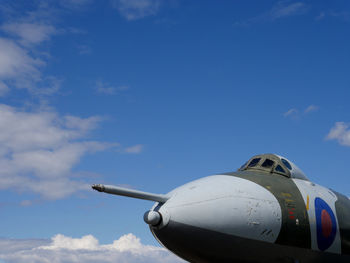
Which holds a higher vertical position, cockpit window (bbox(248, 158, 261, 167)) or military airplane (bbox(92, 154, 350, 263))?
cockpit window (bbox(248, 158, 261, 167))

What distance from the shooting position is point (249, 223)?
9.18 meters

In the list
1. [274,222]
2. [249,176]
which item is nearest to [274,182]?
[249,176]

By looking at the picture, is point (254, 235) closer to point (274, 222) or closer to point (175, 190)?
point (274, 222)

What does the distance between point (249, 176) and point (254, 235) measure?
166 centimetres

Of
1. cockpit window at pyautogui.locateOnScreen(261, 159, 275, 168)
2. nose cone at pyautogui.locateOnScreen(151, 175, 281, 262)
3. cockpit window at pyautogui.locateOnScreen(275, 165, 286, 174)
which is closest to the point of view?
nose cone at pyautogui.locateOnScreen(151, 175, 281, 262)

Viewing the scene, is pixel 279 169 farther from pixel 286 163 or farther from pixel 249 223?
pixel 249 223

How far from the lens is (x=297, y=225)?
1011 cm

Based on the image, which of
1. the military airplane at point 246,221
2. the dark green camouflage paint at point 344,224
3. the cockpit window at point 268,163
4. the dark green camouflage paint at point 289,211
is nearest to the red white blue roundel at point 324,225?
the military airplane at point 246,221

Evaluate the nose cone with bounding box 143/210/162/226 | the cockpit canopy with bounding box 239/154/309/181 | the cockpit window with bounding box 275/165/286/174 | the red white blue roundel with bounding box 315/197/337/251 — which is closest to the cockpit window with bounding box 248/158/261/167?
the cockpit canopy with bounding box 239/154/309/181

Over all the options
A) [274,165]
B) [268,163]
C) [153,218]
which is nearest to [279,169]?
[274,165]

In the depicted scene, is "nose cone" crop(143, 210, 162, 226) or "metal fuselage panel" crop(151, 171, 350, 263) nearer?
"nose cone" crop(143, 210, 162, 226)

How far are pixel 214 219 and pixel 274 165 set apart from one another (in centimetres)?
371

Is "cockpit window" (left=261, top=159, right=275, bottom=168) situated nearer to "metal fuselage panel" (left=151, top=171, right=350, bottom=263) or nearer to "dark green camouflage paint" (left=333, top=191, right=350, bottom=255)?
"metal fuselage panel" (left=151, top=171, right=350, bottom=263)

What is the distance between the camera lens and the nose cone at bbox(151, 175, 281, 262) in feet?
28.9
